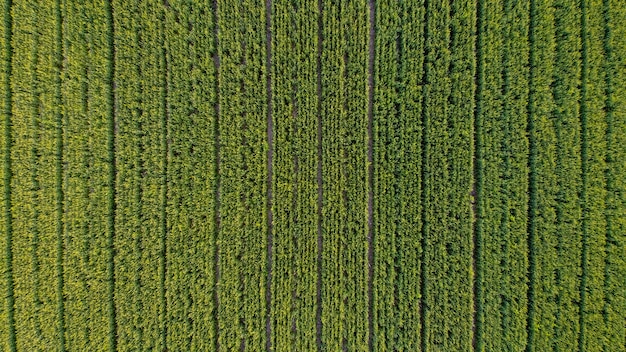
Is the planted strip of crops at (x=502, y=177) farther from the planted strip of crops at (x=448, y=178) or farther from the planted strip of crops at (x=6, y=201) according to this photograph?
the planted strip of crops at (x=6, y=201)

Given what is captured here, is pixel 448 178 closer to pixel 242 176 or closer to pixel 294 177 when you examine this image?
pixel 294 177

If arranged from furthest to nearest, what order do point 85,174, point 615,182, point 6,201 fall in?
point 85,174 < point 6,201 < point 615,182

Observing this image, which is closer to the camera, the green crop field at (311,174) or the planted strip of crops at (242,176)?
the green crop field at (311,174)

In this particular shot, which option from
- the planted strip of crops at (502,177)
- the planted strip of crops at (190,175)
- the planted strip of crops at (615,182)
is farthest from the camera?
the planted strip of crops at (190,175)

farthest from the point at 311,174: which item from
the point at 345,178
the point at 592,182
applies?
the point at 592,182

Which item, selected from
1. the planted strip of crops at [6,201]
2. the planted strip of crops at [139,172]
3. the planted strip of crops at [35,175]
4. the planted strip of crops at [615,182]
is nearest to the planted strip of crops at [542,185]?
the planted strip of crops at [615,182]

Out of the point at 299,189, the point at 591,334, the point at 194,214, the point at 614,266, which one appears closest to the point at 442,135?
the point at 299,189
